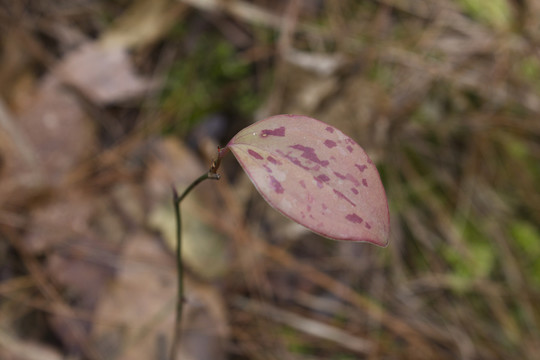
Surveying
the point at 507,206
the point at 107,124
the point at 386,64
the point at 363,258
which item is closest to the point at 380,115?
the point at 386,64

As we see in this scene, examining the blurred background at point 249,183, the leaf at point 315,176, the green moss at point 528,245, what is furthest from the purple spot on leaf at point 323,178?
the green moss at point 528,245

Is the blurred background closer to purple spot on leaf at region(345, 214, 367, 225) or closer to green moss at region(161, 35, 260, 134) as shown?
green moss at region(161, 35, 260, 134)

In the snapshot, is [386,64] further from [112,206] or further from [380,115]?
[112,206]

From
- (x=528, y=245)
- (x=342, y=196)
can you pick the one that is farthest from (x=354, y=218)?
(x=528, y=245)

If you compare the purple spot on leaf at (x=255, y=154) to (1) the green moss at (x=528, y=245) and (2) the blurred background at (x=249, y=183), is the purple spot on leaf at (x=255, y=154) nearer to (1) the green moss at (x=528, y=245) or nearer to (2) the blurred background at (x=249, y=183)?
(2) the blurred background at (x=249, y=183)

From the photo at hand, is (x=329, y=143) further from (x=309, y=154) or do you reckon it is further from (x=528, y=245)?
(x=528, y=245)

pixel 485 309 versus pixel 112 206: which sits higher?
pixel 112 206

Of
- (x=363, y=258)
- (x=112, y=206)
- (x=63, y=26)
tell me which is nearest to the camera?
(x=112, y=206)
